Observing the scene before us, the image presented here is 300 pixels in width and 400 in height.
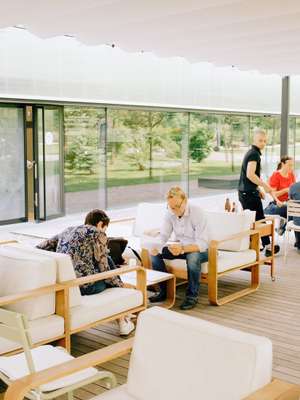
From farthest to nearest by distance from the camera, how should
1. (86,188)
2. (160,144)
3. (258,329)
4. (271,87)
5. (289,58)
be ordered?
(271,87) < (160,144) < (86,188) < (289,58) < (258,329)

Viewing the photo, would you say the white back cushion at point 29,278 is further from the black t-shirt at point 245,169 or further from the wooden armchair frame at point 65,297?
the black t-shirt at point 245,169

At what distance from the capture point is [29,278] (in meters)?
4.02

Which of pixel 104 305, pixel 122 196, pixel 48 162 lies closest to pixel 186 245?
pixel 104 305

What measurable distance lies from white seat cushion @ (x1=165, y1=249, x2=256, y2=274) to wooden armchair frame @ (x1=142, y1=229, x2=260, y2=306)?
34 millimetres

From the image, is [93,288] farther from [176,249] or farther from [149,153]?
[149,153]

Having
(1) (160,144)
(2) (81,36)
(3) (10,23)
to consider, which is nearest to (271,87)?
(1) (160,144)

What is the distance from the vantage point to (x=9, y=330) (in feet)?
9.80

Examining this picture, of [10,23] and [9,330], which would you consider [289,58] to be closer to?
[10,23]

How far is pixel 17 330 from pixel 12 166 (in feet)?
25.5

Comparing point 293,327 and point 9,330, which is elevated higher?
point 9,330

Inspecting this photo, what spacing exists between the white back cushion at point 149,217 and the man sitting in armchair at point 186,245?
1079 millimetres

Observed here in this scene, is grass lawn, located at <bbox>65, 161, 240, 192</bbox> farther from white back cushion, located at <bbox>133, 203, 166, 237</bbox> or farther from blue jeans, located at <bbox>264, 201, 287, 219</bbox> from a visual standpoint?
white back cushion, located at <bbox>133, 203, 166, 237</bbox>

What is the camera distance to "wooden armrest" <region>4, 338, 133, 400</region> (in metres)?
2.48

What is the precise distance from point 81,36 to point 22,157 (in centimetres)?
318
